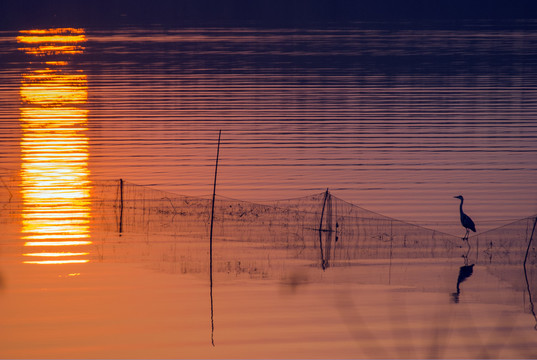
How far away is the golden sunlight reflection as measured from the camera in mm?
16062

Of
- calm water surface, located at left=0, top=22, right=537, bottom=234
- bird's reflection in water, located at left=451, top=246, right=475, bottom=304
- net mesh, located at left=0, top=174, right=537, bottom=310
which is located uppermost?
calm water surface, located at left=0, top=22, right=537, bottom=234

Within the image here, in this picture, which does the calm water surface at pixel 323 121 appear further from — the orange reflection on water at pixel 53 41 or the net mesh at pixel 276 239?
the orange reflection on water at pixel 53 41

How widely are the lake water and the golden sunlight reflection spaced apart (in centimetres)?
8

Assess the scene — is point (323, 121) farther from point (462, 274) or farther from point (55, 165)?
point (462, 274)

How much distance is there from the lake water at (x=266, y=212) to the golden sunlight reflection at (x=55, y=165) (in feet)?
0.28

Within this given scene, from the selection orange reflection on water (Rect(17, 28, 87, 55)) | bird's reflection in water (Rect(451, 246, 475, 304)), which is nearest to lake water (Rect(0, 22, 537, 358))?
bird's reflection in water (Rect(451, 246, 475, 304))

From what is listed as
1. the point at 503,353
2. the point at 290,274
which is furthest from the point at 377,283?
A: the point at 503,353

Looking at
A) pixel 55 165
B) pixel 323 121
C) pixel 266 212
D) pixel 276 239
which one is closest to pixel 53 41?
pixel 323 121

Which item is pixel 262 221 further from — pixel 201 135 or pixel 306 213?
pixel 201 135

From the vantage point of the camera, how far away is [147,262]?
1469 centimetres

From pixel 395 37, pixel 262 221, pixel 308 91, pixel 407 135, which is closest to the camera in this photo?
pixel 262 221

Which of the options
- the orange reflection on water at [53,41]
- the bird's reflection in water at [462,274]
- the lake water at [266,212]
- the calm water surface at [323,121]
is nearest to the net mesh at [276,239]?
the lake water at [266,212]

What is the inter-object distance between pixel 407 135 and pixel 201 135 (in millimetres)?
5797

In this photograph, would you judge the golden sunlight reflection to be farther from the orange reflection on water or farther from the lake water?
the orange reflection on water
